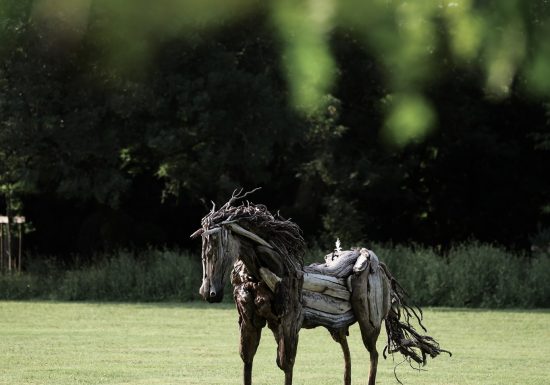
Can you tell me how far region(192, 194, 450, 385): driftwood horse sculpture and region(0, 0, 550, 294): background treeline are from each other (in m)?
17.9

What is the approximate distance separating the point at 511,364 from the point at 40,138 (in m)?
19.4

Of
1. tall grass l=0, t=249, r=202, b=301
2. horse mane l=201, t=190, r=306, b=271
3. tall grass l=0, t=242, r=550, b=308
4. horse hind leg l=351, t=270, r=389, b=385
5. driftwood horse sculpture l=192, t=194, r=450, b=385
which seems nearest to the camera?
driftwood horse sculpture l=192, t=194, r=450, b=385

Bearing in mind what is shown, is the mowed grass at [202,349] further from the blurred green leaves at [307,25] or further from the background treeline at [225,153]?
the blurred green leaves at [307,25]

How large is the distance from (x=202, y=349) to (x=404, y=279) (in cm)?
1135

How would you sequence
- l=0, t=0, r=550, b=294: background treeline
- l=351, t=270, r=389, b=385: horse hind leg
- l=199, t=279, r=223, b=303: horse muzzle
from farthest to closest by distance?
l=0, t=0, r=550, b=294: background treeline, l=351, t=270, r=389, b=385: horse hind leg, l=199, t=279, r=223, b=303: horse muzzle

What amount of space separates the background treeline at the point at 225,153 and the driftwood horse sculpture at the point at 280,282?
17928 mm

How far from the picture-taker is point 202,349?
53.4 feet

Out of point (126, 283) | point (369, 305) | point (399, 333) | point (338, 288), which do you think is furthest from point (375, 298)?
point (126, 283)

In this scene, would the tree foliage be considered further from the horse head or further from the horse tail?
the horse head

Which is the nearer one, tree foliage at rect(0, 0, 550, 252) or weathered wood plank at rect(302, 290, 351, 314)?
weathered wood plank at rect(302, 290, 351, 314)

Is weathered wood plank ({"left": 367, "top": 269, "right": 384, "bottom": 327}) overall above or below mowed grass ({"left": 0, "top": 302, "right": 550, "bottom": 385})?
above

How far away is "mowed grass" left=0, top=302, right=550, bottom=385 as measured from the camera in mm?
12547

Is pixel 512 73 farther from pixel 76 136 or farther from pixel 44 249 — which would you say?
pixel 44 249

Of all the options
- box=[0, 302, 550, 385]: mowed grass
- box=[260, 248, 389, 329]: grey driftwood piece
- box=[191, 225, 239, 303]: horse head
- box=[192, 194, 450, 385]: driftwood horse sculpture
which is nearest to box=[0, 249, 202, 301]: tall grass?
box=[0, 302, 550, 385]: mowed grass
